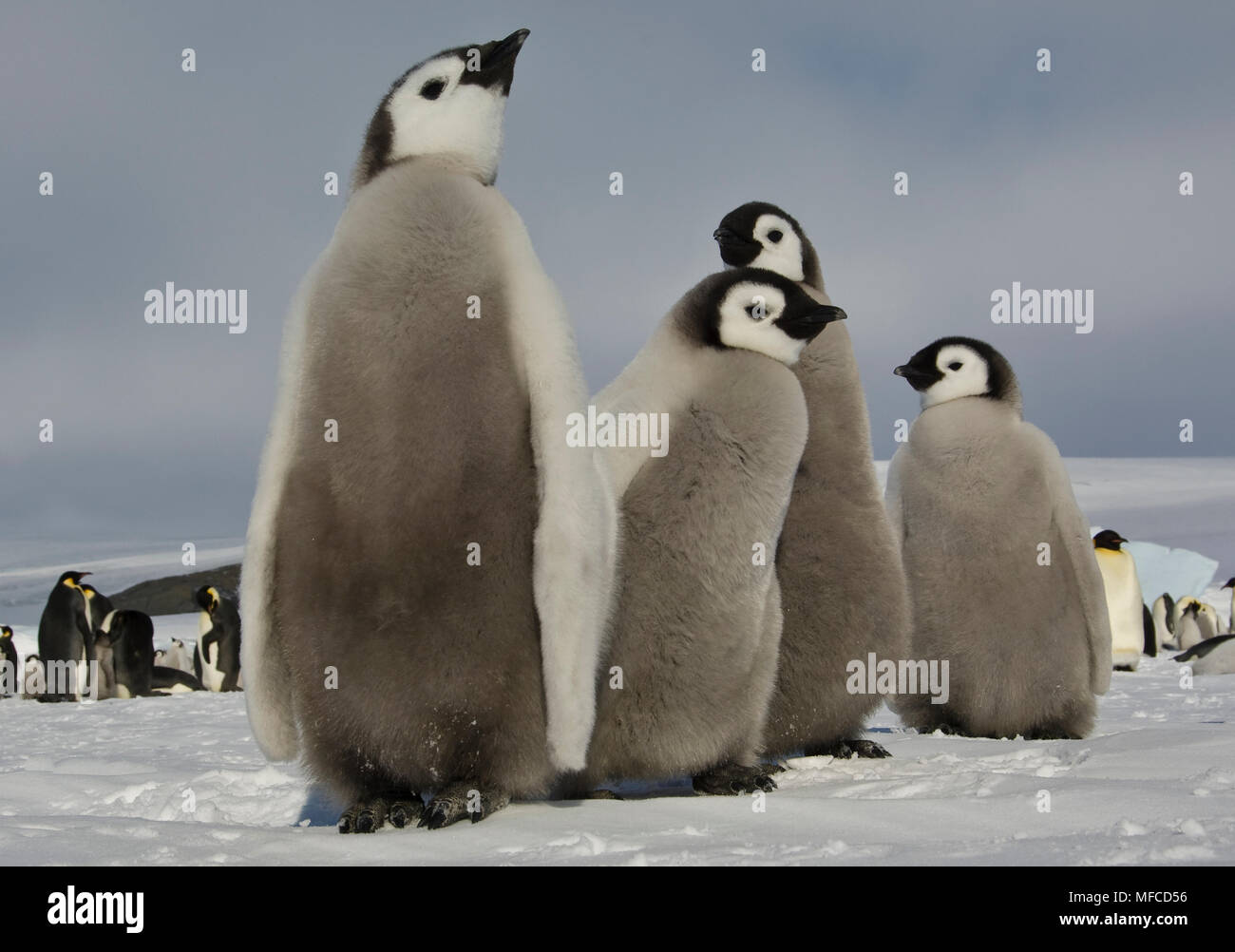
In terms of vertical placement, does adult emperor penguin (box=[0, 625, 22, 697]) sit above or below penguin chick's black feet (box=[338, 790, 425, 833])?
below

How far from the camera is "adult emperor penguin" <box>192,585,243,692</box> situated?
16.3 m

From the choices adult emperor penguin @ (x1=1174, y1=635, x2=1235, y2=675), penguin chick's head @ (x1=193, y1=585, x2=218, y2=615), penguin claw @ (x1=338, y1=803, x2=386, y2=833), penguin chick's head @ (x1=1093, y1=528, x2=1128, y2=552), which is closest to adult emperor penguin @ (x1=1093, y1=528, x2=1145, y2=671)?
penguin chick's head @ (x1=1093, y1=528, x2=1128, y2=552)

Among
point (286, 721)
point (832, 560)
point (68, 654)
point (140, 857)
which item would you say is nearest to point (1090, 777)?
point (832, 560)

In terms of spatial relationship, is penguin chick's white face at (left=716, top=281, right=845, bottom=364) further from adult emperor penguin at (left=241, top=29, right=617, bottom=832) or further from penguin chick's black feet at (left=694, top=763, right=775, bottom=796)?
penguin chick's black feet at (left=694, top=763, right=775, bottom=796)

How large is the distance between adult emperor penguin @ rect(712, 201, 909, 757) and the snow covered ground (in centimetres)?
15

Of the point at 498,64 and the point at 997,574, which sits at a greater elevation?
the point at 498,64

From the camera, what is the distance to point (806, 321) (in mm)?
3693

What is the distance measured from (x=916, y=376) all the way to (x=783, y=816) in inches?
125

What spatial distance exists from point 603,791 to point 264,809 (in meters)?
1.23

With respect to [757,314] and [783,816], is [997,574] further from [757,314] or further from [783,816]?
[783,816]

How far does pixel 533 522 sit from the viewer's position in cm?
→ 280

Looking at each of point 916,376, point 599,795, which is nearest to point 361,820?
point 599,795

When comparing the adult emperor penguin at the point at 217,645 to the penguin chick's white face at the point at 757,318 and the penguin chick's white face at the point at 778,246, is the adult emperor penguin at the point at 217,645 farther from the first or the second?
the penguin chick's white face at the point at 757,318
